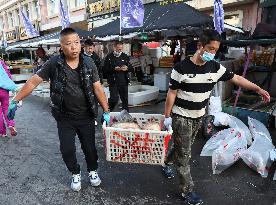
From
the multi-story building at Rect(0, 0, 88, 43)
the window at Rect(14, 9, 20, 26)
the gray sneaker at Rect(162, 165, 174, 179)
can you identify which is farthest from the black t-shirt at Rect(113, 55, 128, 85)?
the window at Rect(14, 9, 20, 26)

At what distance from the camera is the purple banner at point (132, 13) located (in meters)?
7.01

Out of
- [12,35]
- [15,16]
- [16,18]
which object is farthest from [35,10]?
[12,35]

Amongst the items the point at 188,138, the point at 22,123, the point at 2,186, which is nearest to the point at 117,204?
the point at 188,138

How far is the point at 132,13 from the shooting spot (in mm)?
7102

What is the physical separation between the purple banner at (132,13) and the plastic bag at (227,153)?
4.23 m

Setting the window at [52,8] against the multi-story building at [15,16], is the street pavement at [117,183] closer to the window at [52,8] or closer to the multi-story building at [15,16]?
the window at [52,8]

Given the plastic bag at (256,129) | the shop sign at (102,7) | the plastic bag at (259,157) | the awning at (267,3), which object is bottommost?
the plastic bag at (259,157)

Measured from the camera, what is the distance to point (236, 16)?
41.4 ft

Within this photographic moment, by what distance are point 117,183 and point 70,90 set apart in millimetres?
1473

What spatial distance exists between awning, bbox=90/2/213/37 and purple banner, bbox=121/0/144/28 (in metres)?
0.24

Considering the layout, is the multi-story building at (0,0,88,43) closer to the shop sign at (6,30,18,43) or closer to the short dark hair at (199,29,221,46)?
the shop sign at (6,30,18,43)

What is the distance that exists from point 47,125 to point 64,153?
362cm

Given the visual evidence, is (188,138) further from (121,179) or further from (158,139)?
(121,179)

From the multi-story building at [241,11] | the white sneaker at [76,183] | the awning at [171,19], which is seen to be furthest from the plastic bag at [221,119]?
the multi-story building at [241,11]
